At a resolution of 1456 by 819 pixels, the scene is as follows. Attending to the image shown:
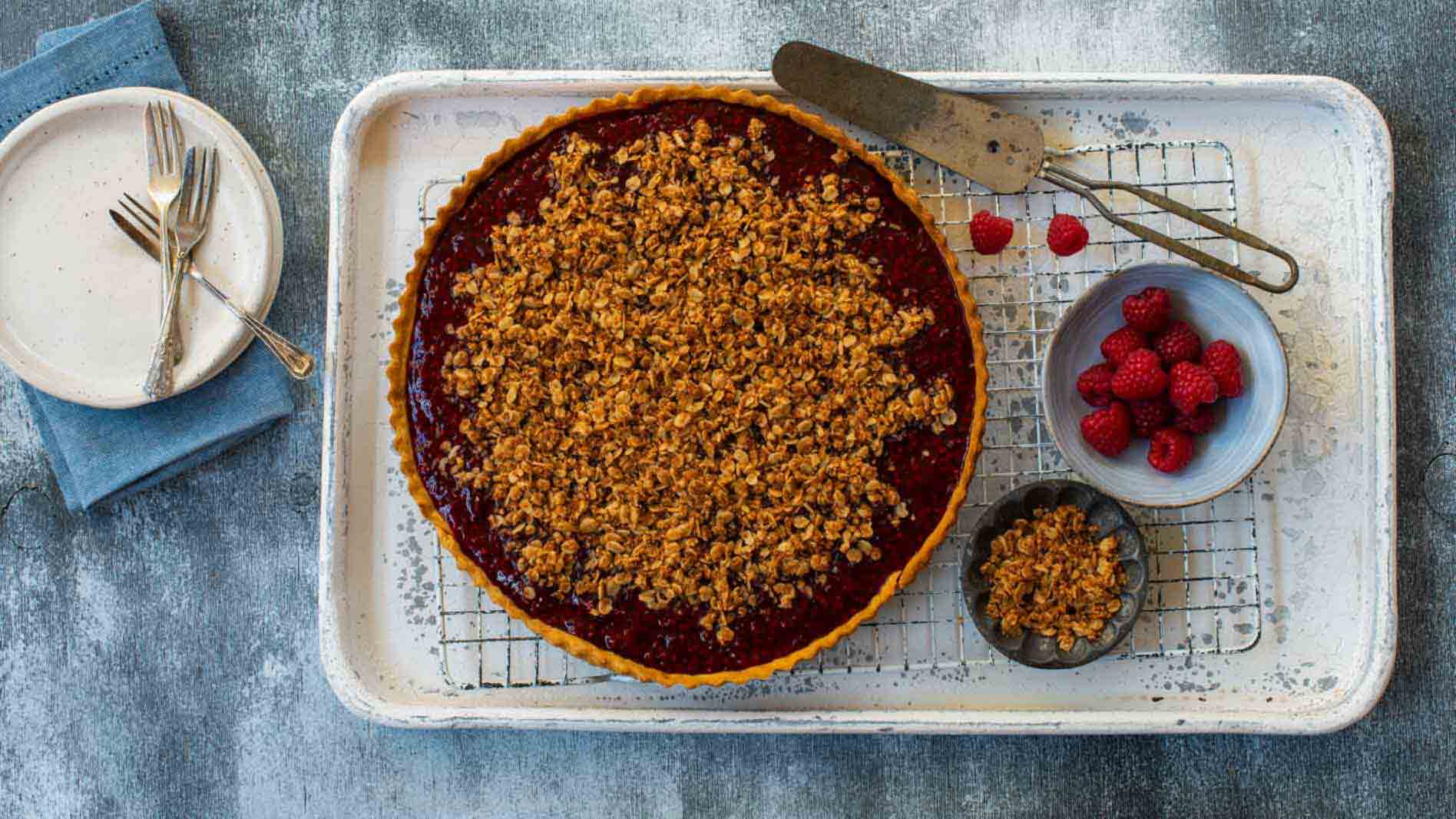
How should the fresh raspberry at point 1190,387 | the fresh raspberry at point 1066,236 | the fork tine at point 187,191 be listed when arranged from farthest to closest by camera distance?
the fork tine at point 187,191, the fresh raspberry at point 1066,236, the fresh raspberry at point 1190,387

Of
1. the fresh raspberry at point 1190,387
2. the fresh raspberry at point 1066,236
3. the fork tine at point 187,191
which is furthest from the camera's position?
the fork tine at point 187,191

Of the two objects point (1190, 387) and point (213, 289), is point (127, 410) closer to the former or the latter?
point (213, 289)

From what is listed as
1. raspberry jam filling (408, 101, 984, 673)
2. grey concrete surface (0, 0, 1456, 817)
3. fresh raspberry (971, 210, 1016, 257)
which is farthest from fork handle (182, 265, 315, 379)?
fresh raspberry (971, 210, 1016, 257)

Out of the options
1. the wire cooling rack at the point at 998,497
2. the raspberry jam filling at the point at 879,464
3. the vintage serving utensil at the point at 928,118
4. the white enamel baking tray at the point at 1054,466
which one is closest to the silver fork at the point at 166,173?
the white enamel baking tray at the point at 1054,466

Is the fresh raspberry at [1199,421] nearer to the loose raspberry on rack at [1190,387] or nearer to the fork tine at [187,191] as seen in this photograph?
the loose raspberry on rack at [1190,387]

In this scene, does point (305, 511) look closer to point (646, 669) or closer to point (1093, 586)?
point (646, 669)

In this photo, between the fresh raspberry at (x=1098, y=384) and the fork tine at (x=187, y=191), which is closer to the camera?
the fresh raspberry at (x=1098, y=384)

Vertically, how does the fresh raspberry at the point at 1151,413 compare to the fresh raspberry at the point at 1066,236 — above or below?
below
